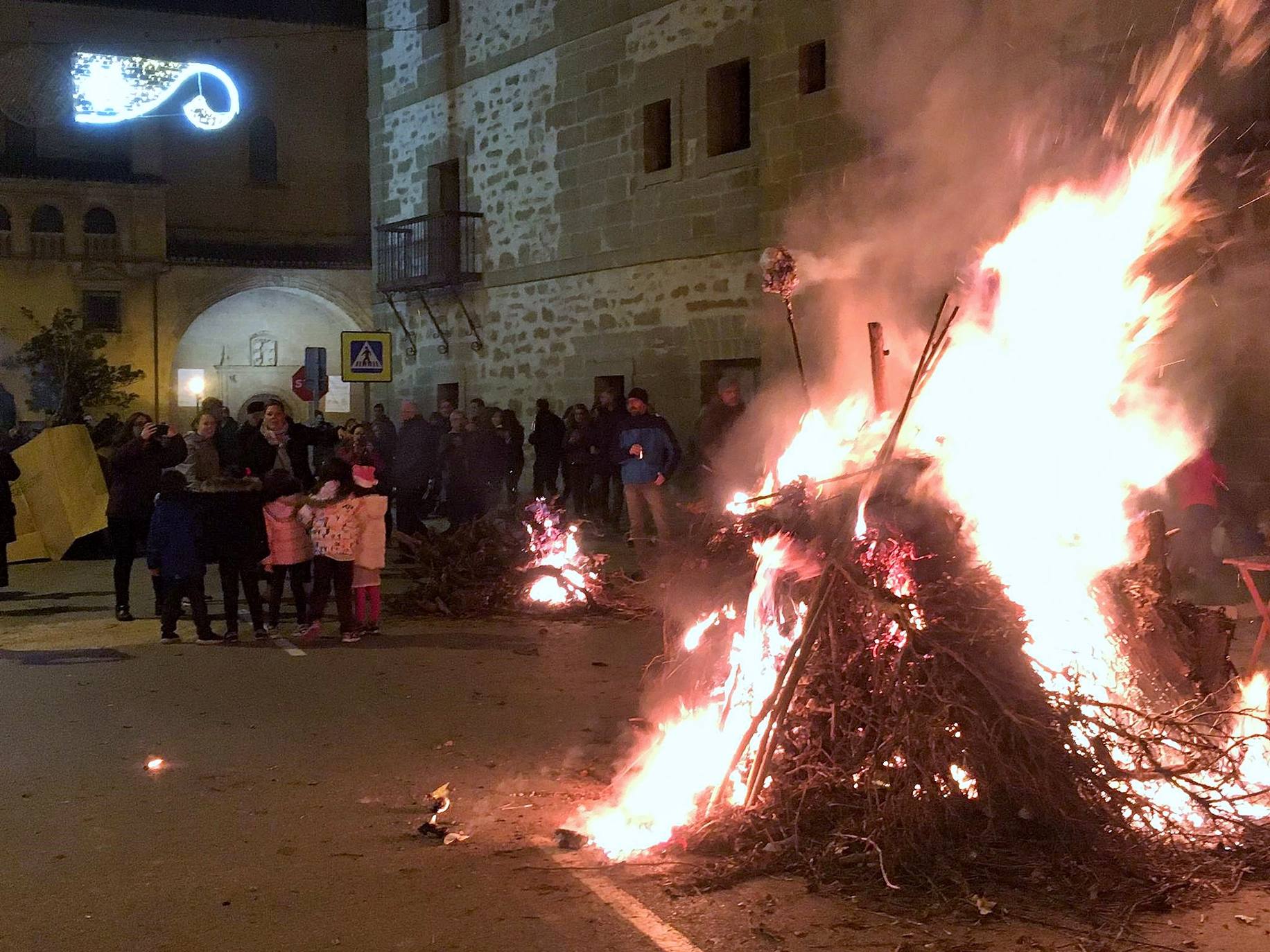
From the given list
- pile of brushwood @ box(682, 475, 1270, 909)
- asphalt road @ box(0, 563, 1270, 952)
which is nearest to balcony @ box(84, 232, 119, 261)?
asphalt road @ box(0, 563, 1270, 952)


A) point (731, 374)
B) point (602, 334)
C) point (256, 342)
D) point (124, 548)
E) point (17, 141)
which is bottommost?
point (124, 548)

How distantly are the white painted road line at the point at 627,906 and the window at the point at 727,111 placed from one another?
13.9 metres

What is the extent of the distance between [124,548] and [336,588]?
7.05 ft

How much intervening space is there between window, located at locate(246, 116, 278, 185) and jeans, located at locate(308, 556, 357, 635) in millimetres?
29232

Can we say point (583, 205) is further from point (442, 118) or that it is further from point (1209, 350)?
point (1209, 350)

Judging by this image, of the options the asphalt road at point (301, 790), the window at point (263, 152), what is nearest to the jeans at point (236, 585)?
the asphalt road at point (301, 790)

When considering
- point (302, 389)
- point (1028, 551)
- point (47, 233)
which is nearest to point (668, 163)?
point (302, 389)

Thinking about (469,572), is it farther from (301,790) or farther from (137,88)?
(137,88)

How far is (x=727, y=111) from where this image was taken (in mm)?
18156

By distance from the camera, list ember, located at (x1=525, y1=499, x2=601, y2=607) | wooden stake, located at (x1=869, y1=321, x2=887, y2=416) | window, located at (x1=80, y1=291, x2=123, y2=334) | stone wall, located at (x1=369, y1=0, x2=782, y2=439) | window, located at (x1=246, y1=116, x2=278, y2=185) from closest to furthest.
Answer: wooden stake, located at (x1=869, y1=321, x2=887, y2=416)
ember, located at (x1=525, y1=499, x2=601, y2=607)
stone wall, located at (x1=369, y1=0, x2=782, y2=439)
window, located at (x1=80, y1=291, x2=123, y2=334)
window, located at (x1=246, y1=116, x2=278, y2=185)

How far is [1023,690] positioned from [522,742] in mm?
2903

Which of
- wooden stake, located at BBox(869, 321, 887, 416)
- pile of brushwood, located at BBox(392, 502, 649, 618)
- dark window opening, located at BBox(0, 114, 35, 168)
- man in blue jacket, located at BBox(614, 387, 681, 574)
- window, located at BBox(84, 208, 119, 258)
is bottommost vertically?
pile of brushwood, located at BBox(392, 502, 649, 618)

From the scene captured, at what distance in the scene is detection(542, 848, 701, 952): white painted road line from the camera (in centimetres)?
451

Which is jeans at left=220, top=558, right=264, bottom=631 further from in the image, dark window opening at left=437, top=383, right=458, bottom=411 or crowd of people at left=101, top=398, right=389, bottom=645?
dark window opening at left=437, top=383, right=458, bottom=411
